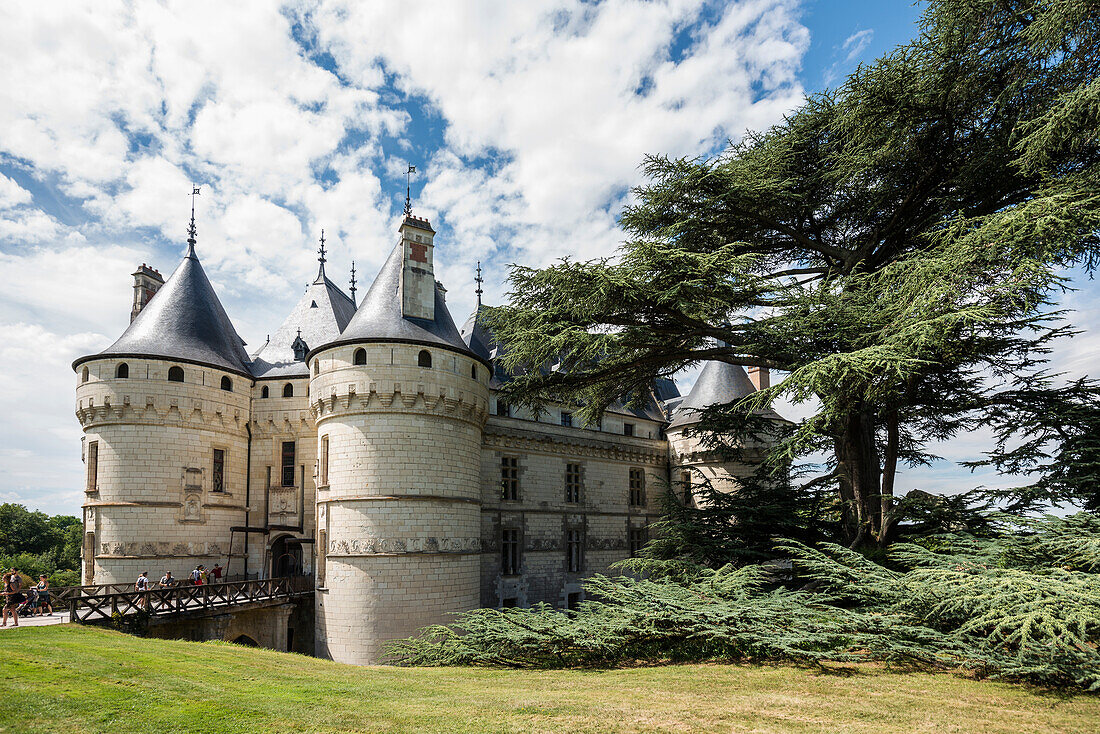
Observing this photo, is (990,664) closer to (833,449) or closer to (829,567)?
(829,567)

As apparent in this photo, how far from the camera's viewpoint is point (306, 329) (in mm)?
24953

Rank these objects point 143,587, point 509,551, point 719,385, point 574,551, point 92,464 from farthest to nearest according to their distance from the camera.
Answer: point 719,385, point 574,551, point 509,551, point 92,464, point 143,587

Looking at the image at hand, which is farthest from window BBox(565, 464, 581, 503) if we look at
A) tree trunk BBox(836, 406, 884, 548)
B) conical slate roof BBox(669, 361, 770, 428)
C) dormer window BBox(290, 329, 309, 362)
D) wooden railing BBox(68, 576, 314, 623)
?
tree trunk BBox(836, 406, 884, 548)

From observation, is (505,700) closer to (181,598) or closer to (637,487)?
(181,598)

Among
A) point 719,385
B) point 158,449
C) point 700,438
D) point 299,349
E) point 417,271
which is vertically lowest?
point 158,449

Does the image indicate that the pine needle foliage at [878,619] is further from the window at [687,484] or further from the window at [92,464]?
the window at [92,464]

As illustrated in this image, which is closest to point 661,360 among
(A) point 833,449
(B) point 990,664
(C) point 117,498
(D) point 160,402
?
(A) point 833,449

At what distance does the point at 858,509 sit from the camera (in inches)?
571

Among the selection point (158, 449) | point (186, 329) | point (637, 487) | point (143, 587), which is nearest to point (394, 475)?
point (143, 587)

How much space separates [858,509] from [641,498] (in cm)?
1477

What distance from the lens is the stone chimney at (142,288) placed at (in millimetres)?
24094

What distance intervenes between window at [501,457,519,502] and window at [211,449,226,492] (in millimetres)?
9695

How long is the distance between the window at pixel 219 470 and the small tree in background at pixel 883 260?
11.5 meters

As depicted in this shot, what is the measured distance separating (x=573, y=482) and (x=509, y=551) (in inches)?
167
